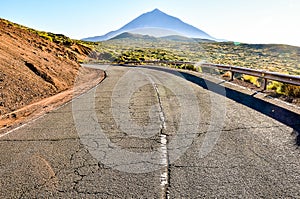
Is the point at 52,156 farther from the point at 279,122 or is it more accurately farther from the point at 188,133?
the point at 279,122

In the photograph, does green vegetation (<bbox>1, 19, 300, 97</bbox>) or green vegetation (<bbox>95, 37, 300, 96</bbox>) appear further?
green vegetation (<bbox>95, 37, 300, 96</bbox>)

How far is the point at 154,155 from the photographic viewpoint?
491 cm

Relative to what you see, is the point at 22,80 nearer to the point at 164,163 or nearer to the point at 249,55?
the point at 164,163

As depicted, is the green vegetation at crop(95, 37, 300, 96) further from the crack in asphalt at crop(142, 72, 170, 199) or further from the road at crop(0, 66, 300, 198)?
the crack in asphalt at crop(142, 72, 170, 199)

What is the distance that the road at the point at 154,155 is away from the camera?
3721 mm

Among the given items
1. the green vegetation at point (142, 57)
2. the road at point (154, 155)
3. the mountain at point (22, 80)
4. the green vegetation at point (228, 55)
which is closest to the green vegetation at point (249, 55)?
the green vegetation at point (228, 55)

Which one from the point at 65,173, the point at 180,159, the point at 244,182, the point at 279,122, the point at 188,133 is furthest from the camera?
the point at 279,122

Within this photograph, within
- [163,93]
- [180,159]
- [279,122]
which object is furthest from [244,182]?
[163,93]

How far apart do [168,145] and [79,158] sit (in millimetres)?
1645

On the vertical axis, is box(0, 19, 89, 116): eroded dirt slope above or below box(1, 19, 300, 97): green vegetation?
above

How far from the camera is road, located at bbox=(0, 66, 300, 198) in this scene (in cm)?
372

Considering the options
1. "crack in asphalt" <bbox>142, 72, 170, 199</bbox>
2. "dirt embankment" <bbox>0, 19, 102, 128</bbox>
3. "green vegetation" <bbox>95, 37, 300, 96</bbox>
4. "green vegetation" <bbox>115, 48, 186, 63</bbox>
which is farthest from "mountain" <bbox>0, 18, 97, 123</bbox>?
"green vegetation" <bbox>115, 48, 186, 63</bbox>

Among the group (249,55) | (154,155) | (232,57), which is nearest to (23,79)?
→ (154,155)

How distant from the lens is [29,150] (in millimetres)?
5301
